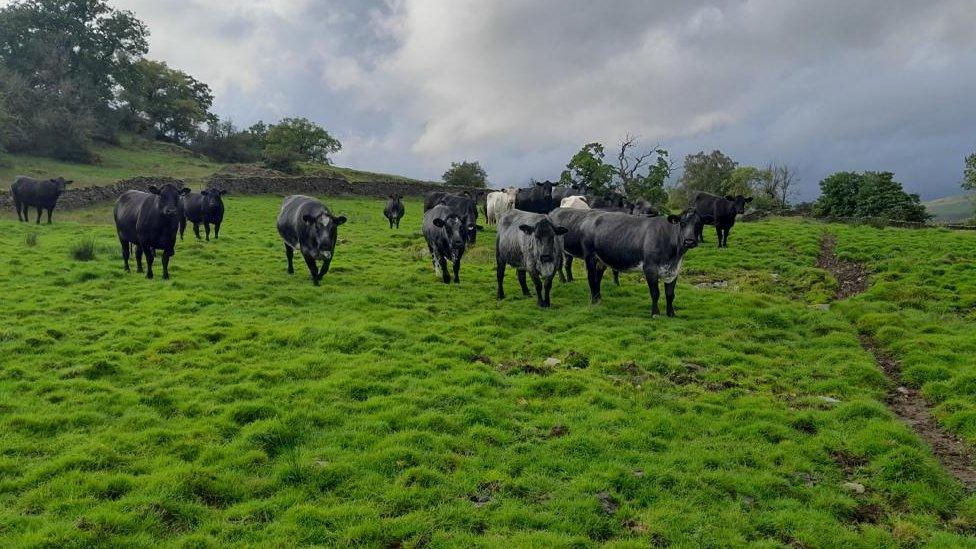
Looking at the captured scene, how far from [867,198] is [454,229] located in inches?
1714

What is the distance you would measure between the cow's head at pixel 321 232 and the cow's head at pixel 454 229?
278 centimetres

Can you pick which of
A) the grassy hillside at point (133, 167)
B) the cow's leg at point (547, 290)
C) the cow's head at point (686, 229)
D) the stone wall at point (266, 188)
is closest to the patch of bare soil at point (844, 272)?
the cow's head at point (686, 229)

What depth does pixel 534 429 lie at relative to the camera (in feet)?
Result: 28.3

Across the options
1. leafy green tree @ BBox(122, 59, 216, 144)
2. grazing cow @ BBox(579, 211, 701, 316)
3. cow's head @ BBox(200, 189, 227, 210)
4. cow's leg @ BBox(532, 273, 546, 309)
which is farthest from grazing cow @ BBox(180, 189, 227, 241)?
leafy green tree @ BBox(122, 59, 216, 144)

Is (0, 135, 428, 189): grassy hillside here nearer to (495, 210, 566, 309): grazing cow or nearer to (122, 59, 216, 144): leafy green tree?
(122, 59, 216, 144): leafy green tree

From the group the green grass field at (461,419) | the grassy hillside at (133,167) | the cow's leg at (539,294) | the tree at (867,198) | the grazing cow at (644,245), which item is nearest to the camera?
the green grass field at (461,419)

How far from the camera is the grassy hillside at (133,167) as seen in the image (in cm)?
4400

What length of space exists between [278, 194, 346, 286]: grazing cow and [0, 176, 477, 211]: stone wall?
24033mm

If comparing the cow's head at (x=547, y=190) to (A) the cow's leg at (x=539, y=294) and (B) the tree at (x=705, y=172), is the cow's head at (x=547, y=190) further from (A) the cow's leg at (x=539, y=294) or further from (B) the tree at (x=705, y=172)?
(B) the tree at (x=705, y=172)

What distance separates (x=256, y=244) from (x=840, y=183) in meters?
47.2

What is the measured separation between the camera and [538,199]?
30938 millimetres

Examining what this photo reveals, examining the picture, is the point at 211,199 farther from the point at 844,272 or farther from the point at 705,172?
the point at 705,172

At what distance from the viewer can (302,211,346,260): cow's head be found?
1723 cm

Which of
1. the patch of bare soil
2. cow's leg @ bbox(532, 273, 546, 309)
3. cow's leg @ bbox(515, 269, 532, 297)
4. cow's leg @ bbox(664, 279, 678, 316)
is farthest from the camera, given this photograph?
the patch of bare soil
